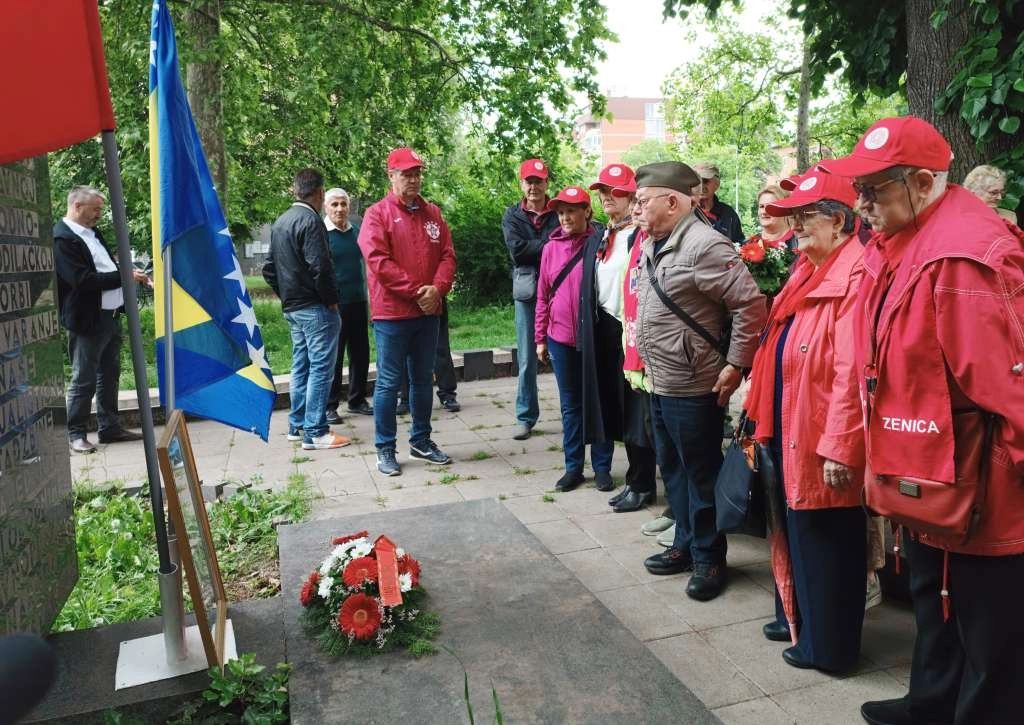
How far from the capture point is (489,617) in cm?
280

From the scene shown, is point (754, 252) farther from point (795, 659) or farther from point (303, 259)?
point (303, 259)

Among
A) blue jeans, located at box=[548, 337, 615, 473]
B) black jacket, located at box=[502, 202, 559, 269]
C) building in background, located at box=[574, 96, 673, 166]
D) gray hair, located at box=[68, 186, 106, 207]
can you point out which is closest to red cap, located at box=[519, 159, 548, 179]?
black jacket, located at box=[502, 202, 559, 269]

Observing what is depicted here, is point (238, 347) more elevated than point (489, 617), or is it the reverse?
point (238, 347)

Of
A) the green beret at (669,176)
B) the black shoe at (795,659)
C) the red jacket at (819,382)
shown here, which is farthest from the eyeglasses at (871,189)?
the black shoe at (795,659)

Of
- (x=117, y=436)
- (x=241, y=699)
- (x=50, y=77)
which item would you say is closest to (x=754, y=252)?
(x=241, y=699)

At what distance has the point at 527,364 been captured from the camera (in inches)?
278

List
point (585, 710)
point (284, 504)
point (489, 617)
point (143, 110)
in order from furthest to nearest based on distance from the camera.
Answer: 1. point (143, 110)
2. point (284, 504)
3. point (489, 617)
4. point (585, 710)

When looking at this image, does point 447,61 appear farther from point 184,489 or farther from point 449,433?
point 184,489

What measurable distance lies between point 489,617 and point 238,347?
1.29m

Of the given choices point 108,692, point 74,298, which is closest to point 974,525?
point 108,692

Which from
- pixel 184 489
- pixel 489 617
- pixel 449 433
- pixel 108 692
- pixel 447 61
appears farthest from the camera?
pixel 447 61

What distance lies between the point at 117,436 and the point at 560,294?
172 inches

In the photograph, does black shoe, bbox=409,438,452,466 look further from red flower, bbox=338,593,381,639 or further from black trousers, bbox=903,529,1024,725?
black trousers, bbox=903,529,1024,725

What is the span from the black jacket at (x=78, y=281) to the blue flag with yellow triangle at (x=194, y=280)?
4343 mm
